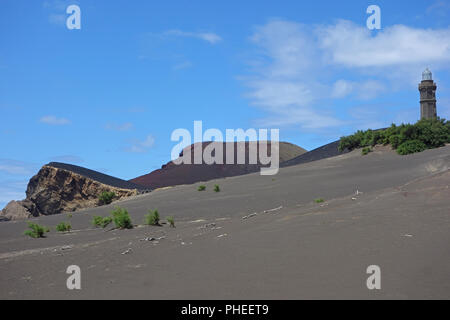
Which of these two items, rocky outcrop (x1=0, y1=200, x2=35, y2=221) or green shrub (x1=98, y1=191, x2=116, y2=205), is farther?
rocky outcrop (x1=0, y1=200, x2=35, y2=221)

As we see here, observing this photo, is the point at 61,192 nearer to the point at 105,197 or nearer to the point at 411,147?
the point at 105,197

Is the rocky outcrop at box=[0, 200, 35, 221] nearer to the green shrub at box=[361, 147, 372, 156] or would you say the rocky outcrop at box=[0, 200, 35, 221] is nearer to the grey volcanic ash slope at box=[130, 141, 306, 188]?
the green shrub at box=[361, 147, 372, 156]

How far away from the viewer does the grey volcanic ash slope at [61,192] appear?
27.4 metres

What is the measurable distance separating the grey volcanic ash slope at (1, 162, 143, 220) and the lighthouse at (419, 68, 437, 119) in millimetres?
24809

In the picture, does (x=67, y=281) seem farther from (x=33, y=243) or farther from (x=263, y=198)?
(x=263, y=198)

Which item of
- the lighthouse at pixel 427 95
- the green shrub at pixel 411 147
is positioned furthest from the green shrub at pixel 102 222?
the lighthouse at pixel 427 95

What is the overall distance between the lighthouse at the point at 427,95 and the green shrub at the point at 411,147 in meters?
16.7

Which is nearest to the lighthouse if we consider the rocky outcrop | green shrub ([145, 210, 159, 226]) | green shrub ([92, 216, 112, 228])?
the rocky outcrop

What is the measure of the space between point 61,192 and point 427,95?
2827 cm

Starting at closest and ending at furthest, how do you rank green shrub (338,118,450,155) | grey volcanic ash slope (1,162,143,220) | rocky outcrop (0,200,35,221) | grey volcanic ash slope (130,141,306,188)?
green shrub (338,118,450,155) < rocky outcrop (0,200,35,221) < grey volcanic ash slope (1,162,143,220) < grey volcanic ash slope (130,141,306,188)

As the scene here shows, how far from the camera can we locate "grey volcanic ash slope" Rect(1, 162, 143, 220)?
2738cm

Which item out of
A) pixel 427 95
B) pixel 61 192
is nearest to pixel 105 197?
pixel 61 192
